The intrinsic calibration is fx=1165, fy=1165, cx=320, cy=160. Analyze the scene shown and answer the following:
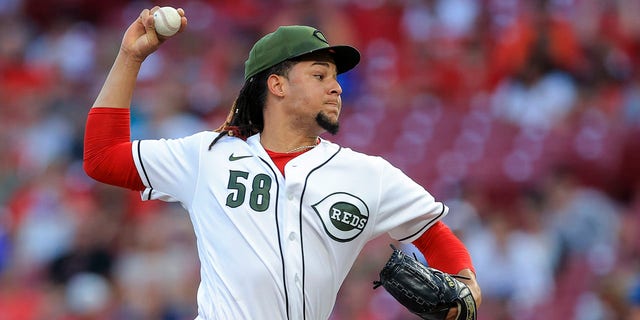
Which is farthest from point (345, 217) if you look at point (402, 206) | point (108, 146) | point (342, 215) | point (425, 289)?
point (108, 146)

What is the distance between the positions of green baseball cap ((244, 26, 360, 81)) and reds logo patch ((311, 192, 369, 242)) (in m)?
0.52

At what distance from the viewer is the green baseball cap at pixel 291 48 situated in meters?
3.96

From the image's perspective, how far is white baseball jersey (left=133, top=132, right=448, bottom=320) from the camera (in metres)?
3.73

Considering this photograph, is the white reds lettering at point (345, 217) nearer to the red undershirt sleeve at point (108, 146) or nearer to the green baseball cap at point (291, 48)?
the green baseball cap at point (291, 48)

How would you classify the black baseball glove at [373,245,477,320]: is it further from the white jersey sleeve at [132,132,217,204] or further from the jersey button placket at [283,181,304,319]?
the white jersey sleeve at [132,132,217,204]

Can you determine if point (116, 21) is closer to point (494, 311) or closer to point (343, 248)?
point (494, 311)

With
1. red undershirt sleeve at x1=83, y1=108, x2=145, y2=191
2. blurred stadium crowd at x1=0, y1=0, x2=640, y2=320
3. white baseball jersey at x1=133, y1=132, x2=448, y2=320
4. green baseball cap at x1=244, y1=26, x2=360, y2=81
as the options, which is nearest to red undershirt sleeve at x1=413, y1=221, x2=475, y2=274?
white baseball jersey at x1=133, y1=132, x2=448, y2=320

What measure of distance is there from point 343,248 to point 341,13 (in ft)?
20.1

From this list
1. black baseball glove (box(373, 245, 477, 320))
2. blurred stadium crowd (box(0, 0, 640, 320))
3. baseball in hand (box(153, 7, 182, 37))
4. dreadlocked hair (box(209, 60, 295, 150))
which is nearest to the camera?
black baseball glove (box(373, 245, 477, 320))

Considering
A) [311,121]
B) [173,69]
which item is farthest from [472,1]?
[311,121]

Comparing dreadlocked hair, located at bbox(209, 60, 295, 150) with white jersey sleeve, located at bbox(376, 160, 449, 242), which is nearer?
white jersey sleeve, located at bbox(376, 160, 449, 242)

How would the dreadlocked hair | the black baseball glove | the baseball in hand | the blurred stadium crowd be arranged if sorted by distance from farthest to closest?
the blurred stadium crowd → the dreadlocked hair → the baseball in hand → the black baseball glove

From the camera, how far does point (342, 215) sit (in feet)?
12.4

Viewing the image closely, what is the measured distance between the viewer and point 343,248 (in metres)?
3.83
